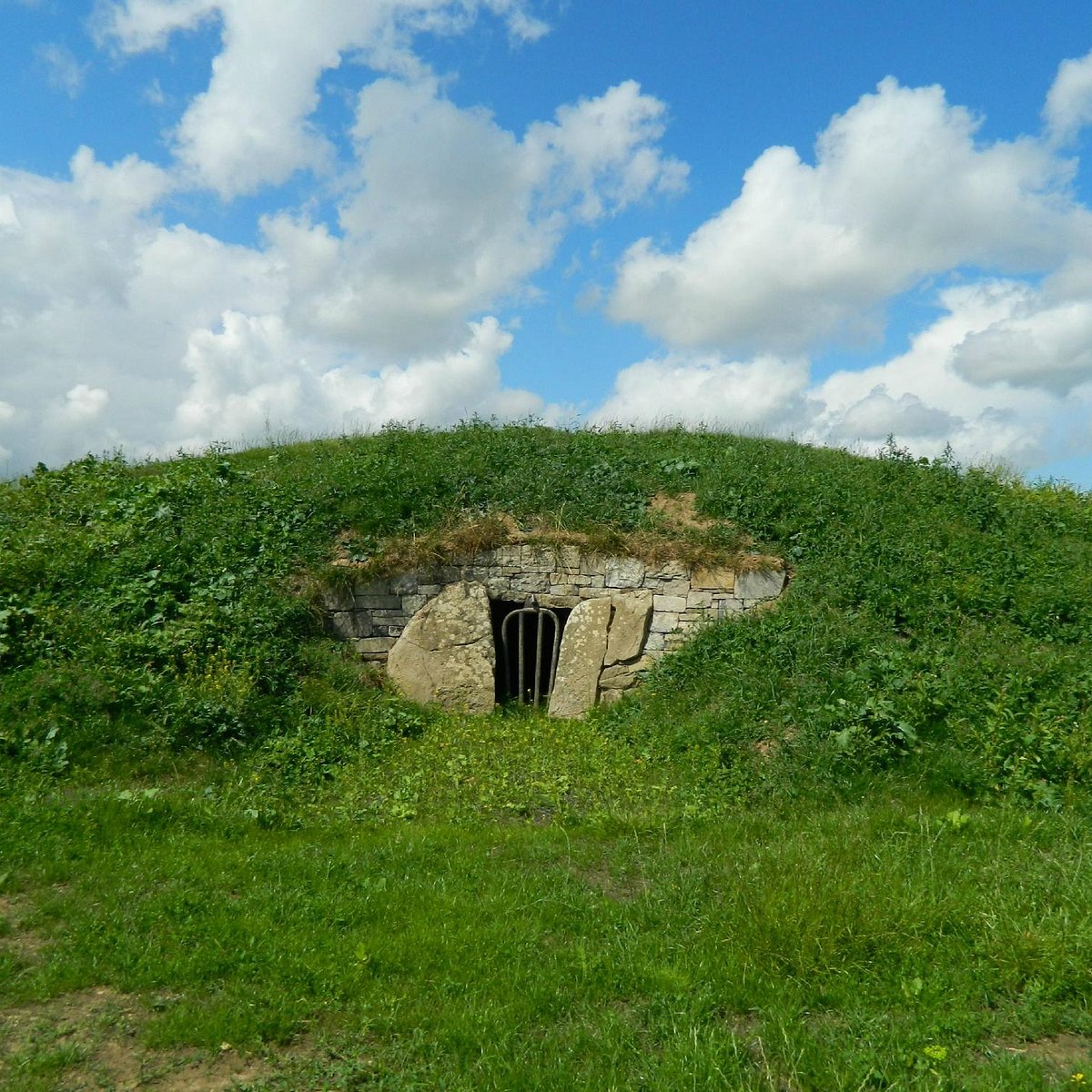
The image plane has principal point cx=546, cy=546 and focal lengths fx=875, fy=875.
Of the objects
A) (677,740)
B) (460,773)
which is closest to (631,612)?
(677,740)

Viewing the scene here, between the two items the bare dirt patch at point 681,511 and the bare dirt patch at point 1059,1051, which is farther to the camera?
the bare dirt patch at point 681,511

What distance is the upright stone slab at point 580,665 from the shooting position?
1050 centimetres

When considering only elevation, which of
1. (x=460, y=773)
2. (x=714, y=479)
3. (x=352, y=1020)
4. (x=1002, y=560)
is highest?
(x=714, y=479)

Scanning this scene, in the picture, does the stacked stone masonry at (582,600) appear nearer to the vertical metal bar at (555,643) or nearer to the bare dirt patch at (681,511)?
the vertical metal bar at (555,643)

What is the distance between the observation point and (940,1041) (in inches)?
163

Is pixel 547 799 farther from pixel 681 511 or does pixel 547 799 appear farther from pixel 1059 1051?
pixel 681 511

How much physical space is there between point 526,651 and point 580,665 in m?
1.37

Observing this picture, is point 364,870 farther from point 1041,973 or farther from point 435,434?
point 435,434

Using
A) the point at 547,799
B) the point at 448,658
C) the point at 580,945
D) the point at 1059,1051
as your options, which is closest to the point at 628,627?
the point at 448,658

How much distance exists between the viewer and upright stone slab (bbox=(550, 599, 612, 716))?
10.5 meters

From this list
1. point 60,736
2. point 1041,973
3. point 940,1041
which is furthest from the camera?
point 60,736

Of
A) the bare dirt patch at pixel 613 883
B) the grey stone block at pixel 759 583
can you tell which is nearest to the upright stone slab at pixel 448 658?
the grey stone block at pixel 759 583

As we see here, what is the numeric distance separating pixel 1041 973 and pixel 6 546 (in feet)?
36.1

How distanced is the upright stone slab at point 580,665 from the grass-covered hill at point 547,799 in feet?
0.94
